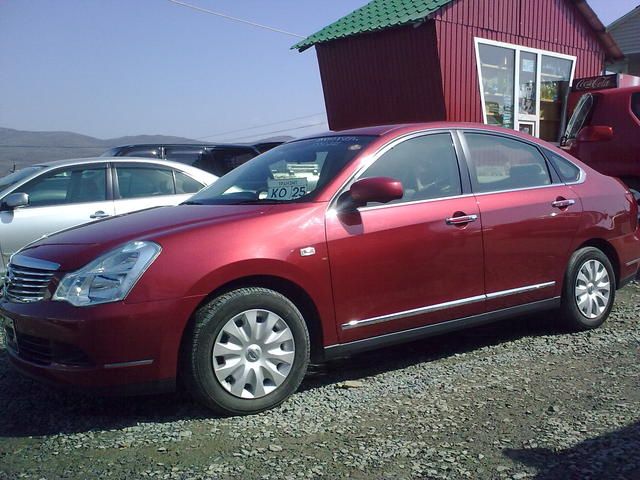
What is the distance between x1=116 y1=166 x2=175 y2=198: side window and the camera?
6977 millimetres

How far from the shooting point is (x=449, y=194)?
4.46 metres

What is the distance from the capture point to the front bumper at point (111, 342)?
Answer: 3.30m

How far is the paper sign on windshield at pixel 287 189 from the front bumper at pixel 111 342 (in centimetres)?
100

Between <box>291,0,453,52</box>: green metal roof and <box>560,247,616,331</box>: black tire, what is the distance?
28.4 ft

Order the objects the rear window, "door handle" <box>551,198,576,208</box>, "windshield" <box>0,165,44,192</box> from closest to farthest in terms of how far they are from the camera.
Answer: "door handle" <box>551,198,576,208</box> < "windshield" <box>0,165,44,192</box> < the rear window

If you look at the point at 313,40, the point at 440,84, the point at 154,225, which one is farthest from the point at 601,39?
the point at 154,225

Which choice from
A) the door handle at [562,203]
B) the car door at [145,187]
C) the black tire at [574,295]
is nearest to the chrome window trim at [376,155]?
the door handle at [562,203]

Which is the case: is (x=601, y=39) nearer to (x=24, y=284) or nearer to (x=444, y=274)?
(x=444, y=274)

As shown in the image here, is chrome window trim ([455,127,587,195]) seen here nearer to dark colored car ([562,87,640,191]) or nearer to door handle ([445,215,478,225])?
door handle ([445,215,478,225])

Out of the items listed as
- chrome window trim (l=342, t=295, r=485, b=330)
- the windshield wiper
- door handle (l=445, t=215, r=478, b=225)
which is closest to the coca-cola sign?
door handle (l=445, t=215, r=478, b=225)

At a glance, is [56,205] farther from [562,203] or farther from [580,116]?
[580,116]

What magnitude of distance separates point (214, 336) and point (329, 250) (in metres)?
0.84

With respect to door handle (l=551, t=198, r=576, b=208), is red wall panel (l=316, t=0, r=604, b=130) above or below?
above

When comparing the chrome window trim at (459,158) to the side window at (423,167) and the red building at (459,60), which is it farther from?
the red building at (459,60)
